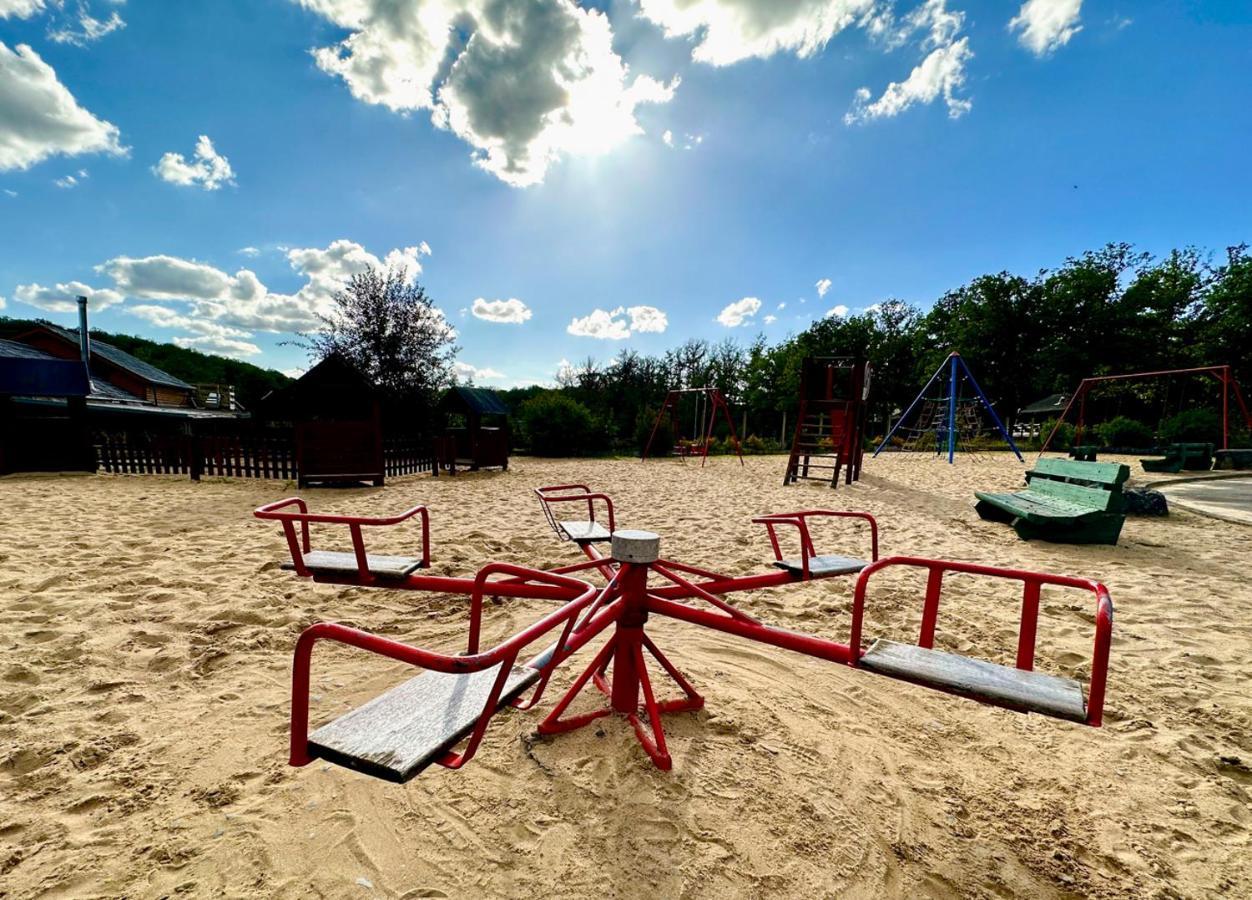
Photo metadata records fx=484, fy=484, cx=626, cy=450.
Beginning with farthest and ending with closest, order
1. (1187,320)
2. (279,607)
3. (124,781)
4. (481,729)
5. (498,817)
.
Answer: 1. (1187,320)
2. (279,607)
3. (124,781)
4. (498,817)
5. (481,729)

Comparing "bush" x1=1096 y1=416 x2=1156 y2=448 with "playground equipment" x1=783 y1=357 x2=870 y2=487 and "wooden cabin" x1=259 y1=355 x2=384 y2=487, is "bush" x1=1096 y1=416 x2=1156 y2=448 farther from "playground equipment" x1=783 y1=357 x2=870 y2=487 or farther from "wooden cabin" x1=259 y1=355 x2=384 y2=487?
"wooden cabin" x1=259 y1=355 x2=384 y2=487

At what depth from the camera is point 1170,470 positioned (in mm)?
11320

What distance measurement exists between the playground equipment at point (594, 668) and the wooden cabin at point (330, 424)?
8081 mm

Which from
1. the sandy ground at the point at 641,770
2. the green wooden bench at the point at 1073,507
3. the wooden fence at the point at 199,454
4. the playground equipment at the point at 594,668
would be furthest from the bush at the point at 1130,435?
the wooden fence at the point at 199,454

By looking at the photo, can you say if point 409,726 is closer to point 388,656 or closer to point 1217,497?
point 388,656

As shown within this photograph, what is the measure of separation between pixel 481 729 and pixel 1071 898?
6.31ft

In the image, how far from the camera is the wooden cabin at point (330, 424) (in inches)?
368

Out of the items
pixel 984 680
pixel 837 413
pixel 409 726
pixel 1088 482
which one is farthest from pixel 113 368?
pixel 1088 482

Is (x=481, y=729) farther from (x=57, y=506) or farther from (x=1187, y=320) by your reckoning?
(x=1187, y=320)

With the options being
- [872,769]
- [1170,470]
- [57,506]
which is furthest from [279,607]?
[1170,470]

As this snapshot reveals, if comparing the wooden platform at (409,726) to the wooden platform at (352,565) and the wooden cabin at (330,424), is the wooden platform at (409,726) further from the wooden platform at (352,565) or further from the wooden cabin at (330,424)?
the wooden cabin at (330,424)

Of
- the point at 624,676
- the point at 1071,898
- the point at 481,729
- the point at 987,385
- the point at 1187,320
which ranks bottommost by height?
the point at 1071,898

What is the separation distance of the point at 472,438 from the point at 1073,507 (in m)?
11.7

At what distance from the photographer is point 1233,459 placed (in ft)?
38.6
